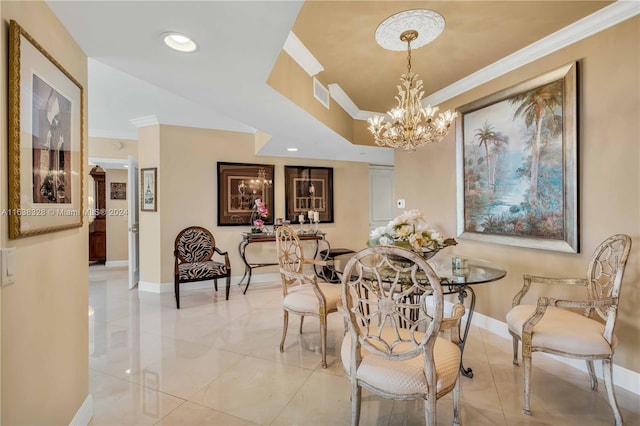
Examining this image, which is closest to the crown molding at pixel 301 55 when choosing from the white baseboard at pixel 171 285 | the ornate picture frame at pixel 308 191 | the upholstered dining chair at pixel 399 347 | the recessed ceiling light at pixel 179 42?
the recessed ceiling light at pixel 179 42

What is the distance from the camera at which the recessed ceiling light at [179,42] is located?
1.65m

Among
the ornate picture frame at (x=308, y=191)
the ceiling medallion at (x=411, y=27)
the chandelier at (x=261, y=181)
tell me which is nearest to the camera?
the ceiling medallion at (x=411, y=27)

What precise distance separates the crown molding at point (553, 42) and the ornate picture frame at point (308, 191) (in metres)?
2.64

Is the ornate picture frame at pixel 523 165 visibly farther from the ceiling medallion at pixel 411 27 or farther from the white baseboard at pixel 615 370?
the ceiling medallion at pixel 411 27

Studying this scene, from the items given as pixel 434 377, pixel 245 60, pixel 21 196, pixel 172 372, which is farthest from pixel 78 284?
pixel 434 377

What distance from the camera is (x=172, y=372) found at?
2299mm

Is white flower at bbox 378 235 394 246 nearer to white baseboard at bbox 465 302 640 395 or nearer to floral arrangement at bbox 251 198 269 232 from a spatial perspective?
white baseboard at bbox 465 302 640 395

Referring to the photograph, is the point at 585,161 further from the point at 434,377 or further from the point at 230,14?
the point at 230,14

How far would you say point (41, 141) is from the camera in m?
1.30

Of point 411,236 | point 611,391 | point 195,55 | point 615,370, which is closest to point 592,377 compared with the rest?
point 615,370

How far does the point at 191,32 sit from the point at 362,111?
117 inches

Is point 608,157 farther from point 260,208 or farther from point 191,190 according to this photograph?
point 191,190

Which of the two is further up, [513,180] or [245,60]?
[245,60]

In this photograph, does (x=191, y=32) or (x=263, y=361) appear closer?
(x=191, y=32)
